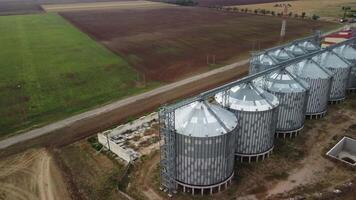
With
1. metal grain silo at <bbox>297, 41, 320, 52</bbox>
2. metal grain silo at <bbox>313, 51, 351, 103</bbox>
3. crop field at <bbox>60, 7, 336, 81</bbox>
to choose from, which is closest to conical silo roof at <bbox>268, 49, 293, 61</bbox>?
metal grain silo at <bbox>313, 51, 351, 103</bbox>

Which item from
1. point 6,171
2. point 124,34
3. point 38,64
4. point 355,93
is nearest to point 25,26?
point 124,34

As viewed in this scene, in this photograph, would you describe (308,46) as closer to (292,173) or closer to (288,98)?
(288,98)

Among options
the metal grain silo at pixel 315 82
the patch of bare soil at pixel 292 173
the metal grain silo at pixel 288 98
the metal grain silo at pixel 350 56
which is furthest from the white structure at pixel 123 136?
the metal grain silo at pixel 350 56

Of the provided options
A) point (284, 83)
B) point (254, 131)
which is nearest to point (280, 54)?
point (284, 83)

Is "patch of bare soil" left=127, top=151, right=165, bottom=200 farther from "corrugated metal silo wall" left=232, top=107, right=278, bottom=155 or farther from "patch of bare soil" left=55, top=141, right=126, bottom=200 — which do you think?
"corrugated metal silo wall" left=232, top=107, right=278, bottom=155

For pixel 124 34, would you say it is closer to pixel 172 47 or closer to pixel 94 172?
pixel 172 47
